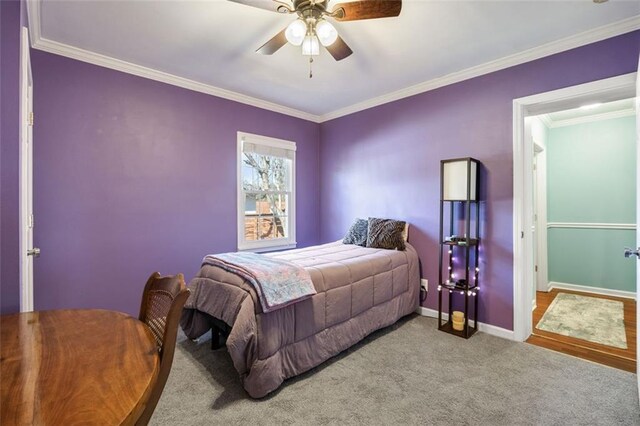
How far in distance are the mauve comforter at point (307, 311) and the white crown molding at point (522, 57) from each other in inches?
71.5

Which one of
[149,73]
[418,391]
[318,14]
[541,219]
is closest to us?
[318,14]

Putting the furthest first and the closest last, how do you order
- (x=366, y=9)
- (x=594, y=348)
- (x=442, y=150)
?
(x=442, y=150), (x=594, y=348), (x=366, y=9)

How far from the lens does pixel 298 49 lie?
101 inches

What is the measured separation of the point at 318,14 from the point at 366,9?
301mm

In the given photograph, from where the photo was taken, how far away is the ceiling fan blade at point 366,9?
161 cm

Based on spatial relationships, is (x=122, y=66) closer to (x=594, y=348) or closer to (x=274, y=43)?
(x=274, y=43)

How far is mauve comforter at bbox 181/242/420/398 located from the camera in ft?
6.09

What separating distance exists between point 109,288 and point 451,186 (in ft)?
10.8

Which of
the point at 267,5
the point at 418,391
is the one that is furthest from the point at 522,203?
the point at 267,5

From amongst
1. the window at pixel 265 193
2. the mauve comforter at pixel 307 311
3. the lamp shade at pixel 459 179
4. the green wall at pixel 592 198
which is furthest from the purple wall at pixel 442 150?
the green wall at pixel 592 198

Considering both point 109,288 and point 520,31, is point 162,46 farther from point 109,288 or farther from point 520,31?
point 520,31

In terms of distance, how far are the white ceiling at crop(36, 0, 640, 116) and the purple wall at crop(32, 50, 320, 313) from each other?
1.14 ft

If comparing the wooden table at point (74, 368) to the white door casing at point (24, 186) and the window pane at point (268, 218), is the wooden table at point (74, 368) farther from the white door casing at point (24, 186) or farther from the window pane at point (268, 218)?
the window pane at point (268, 218)

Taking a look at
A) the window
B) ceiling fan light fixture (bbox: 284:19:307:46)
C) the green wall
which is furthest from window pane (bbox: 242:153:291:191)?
the green wall
